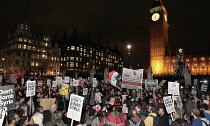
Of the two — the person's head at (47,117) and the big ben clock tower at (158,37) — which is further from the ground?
the big ben clock tower at (158,37)

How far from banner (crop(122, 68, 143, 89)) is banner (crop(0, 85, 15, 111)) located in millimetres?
7020

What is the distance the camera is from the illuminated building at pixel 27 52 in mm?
61875

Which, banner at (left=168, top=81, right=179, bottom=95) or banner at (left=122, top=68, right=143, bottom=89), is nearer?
banner at (left=168, top=81, right=179, bottom=95)

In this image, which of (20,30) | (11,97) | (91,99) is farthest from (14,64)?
(11,97)

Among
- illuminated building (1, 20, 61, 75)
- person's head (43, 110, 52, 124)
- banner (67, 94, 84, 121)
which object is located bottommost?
person's head (43, 110, 52, 124)

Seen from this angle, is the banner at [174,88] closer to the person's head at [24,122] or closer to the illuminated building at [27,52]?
the person's head at [24,122]

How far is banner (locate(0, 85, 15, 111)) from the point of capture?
5.61m

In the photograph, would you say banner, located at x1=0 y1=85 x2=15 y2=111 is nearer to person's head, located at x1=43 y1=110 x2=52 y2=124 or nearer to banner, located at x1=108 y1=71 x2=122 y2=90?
person's head, located at x1=43 y1=110 x2=52 y2=124

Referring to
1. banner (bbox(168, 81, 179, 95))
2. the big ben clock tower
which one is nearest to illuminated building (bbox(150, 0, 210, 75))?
the big ben clock tower

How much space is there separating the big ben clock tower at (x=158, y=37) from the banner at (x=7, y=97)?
8845 centimetres

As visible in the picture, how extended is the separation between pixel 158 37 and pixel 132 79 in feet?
284

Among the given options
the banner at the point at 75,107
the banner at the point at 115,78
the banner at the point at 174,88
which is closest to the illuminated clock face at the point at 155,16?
the banner at the point at 115,78

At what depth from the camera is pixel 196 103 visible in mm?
9859

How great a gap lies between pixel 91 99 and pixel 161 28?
86514 millimetres
